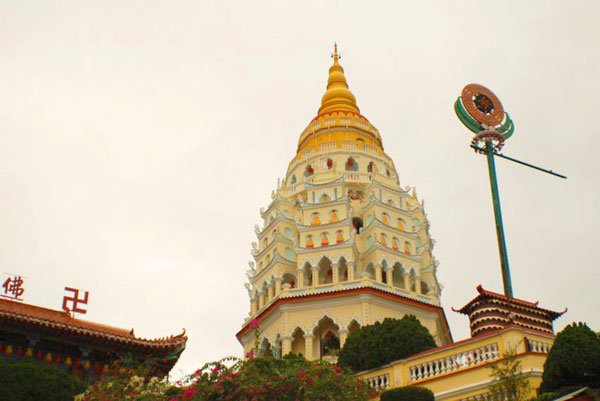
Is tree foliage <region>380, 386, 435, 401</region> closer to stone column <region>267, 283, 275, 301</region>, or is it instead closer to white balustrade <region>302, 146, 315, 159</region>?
stone column <region>267, 283, 275, 301</region>

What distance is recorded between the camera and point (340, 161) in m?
52.0

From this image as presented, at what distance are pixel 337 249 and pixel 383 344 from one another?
55.3 ft

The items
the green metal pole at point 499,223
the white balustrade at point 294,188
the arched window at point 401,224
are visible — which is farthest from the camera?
the white balustrade at point 294,188

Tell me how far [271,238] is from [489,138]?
59.7 feet

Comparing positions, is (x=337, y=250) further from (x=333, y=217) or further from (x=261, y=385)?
(x=261, y=385)

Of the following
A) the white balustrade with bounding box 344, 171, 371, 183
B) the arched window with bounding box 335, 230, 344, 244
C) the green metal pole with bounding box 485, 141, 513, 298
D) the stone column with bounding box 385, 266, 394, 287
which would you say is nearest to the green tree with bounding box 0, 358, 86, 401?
the green metal pole with bounding box 485, 141, 513, 298

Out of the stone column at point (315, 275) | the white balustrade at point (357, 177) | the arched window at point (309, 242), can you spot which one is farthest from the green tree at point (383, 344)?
the white balustrade at point (357, 177)

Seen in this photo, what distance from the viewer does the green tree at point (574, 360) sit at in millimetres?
19953

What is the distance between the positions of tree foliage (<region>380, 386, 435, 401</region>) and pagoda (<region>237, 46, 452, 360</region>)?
18.3 metres

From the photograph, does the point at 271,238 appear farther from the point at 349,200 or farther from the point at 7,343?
the point at 7,343

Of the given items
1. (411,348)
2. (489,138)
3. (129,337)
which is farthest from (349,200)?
(129,337)

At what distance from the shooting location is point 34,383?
80.1 ft

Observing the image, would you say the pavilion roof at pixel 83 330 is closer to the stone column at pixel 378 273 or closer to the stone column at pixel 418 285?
the stone column at pixel 378 273

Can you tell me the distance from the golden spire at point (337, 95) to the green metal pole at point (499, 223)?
22.0 m
